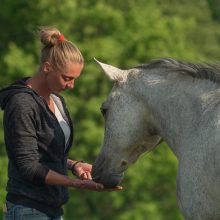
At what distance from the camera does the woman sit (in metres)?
6.15

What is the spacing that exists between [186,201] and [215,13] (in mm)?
41372

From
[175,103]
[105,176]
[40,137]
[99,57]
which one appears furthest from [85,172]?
[99,57]

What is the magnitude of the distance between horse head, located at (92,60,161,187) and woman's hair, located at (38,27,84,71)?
414 mm

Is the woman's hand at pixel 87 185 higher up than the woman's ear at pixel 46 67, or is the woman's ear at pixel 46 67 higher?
the woman's ear at pixel 46 67

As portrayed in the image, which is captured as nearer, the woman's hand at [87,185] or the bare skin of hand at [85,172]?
the woman's hand at [87,185]

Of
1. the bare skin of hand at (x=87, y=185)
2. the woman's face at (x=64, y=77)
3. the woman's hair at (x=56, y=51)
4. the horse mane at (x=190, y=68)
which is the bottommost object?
the bare skin of hand at (x=87, y=185)

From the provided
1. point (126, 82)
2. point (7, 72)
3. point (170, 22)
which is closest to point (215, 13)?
point (170, 22)

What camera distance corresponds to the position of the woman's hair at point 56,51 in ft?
20.5

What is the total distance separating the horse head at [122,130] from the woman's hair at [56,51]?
41 cm

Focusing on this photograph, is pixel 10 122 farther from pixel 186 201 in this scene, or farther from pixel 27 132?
pixel 186 201

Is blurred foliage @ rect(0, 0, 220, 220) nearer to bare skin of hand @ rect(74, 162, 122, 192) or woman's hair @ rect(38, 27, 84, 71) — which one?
bare skin of hand @ rect(74, 162, 122, 192)

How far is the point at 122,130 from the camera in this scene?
664cm

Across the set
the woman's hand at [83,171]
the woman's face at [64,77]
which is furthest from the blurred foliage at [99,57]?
the woman's face at [64,77]

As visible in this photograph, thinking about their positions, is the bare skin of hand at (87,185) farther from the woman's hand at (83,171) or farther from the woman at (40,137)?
the woman's hand at (83,171)
